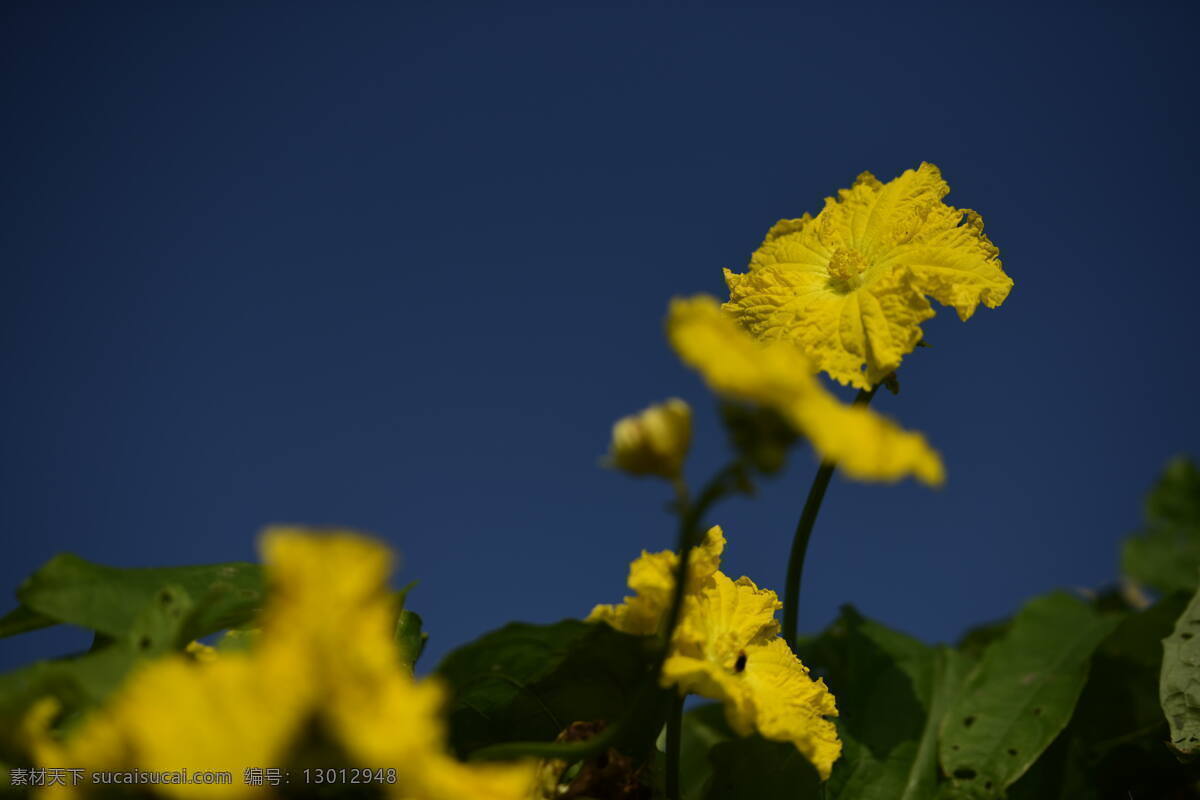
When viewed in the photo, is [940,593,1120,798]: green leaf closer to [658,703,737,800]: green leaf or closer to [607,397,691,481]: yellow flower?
[658,703,737,800]: green leaf

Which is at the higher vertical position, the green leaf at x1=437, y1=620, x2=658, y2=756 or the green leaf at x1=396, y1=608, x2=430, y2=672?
the green leaf at x1=396, y1=608, x2=430, y2=672

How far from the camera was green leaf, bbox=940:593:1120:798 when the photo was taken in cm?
144

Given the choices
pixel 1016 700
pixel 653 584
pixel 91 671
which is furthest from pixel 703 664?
Answer: pixel 1016 700

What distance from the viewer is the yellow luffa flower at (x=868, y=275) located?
1321 mm

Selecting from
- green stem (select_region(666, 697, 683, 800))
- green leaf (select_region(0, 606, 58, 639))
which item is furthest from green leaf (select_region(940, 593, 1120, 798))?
green leaf (select_region(0, 606, 58, 639))

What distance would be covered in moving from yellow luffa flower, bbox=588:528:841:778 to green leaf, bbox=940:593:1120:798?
0.46 meters

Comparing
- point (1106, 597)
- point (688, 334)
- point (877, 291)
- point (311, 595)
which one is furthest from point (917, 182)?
point (1106, 597)

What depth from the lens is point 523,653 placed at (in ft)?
3.73

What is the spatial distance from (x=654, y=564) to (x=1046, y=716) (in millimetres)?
856

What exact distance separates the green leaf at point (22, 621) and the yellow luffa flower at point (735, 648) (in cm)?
67

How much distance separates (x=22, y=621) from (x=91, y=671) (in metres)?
0.32

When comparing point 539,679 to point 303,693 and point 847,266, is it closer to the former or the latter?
point 303,693

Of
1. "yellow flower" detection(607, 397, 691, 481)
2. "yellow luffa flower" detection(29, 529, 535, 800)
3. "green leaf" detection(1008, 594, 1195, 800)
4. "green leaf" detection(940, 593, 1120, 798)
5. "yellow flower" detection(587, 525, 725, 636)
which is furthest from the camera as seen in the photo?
"green leaf" detection(1008, 594, 1195, 800)

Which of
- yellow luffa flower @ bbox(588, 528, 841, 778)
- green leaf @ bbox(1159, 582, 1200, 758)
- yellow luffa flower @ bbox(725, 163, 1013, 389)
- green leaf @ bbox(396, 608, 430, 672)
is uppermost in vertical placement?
yellow luffa flower @ bbox(725, 163, 1013, 389)
